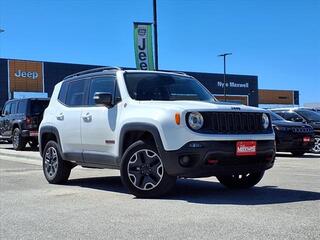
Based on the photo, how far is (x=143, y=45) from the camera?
787 inches

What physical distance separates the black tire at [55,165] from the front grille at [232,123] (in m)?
3.51

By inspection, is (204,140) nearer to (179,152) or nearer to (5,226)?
(179,152)

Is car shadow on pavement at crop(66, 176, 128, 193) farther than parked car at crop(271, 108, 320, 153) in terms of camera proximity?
No

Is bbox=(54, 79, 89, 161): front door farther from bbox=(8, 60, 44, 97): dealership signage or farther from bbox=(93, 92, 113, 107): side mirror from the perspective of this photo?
bbox=(8, 60, 44, 97): dealership signage

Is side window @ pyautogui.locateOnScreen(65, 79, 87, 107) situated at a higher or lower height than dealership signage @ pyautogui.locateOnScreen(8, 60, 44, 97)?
lower

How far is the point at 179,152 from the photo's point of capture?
757cm

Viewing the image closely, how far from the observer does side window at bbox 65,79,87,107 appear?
9735 millimetres

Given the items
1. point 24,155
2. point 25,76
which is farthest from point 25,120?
point 25,76

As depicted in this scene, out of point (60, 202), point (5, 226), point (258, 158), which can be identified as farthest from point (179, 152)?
point (5, 226)

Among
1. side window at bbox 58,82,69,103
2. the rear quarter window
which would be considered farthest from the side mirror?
the rear quarter window

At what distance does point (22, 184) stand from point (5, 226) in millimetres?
4008

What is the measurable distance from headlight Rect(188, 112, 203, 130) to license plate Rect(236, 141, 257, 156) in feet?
2.05

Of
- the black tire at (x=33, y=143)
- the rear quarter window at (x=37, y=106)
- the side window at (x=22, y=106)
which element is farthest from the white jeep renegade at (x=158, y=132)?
the black tire at (x=33, y=143)

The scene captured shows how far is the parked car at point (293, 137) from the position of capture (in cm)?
1692
